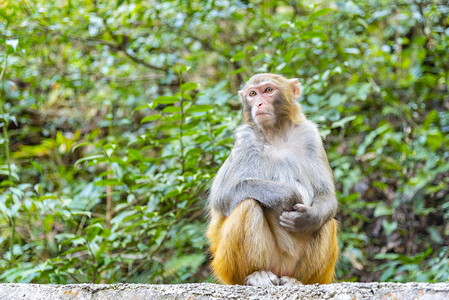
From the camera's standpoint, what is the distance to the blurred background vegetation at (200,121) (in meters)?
5.97

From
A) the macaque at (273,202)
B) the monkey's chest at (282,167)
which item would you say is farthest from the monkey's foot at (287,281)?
the monkey's chest at (282,167)

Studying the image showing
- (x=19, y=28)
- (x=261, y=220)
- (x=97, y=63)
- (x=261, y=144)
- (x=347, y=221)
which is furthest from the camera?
(x=97, y=63)

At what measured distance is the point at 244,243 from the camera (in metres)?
4.00

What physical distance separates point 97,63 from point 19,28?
2.12 metres

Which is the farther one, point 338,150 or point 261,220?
point 338,150

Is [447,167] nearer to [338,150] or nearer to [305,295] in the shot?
[338,150]

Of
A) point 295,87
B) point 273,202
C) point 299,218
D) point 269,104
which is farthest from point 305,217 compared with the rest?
point 295,87

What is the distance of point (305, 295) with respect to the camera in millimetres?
3010

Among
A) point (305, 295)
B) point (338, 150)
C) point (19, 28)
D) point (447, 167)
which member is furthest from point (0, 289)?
point (338, 150)

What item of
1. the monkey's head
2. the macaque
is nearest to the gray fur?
the macaque

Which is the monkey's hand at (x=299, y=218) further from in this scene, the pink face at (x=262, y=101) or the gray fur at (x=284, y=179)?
the pink face at (x=262, y=101)

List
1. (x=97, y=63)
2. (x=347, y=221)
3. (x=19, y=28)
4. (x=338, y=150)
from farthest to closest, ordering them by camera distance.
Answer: (x=97, y=63) → (x=338, y=150) → (x=347, y=221) → (x=19, y=28)

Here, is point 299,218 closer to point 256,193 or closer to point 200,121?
point 256,193

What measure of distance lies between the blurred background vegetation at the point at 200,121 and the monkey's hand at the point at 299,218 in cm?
156
